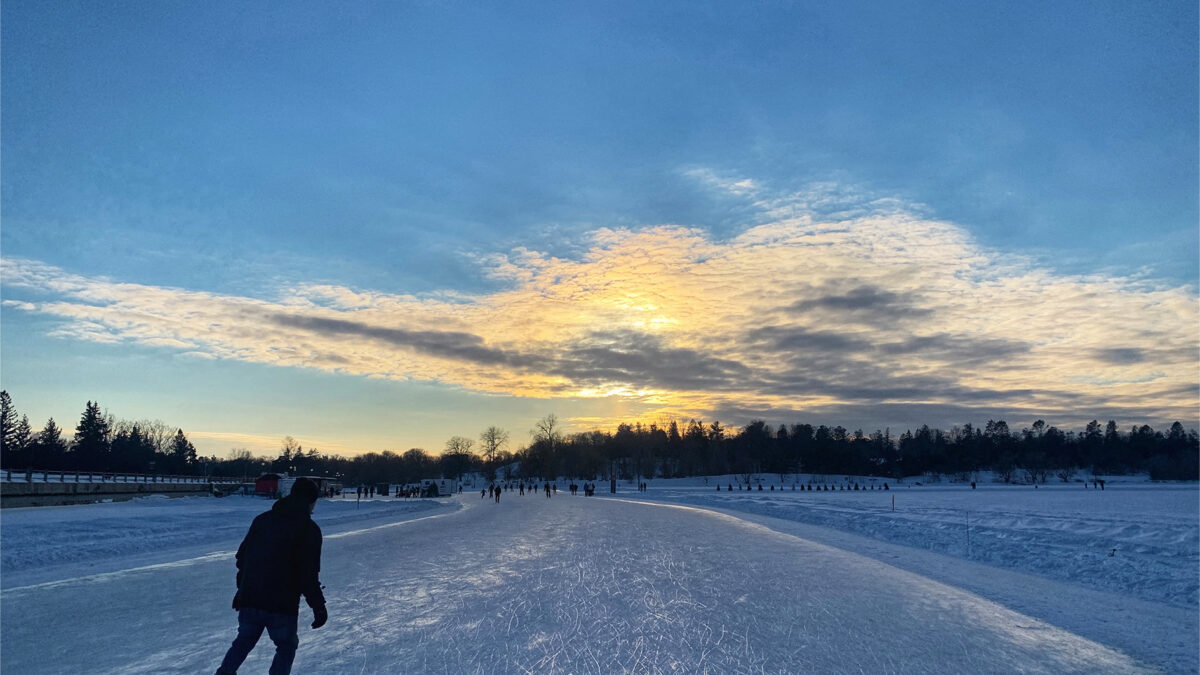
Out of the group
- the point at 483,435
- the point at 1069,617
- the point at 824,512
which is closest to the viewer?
the point at 1069,617

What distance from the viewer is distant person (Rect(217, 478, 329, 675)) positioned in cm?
558

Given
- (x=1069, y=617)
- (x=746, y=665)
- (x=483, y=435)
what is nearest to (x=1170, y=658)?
(x=1069, y=617)

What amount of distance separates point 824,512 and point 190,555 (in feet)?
98.9

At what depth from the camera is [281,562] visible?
221 inches

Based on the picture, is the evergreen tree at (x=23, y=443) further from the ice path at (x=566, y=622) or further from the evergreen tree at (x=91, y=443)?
the ice path at (x=566, y=622)

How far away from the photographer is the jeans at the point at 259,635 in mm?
5555

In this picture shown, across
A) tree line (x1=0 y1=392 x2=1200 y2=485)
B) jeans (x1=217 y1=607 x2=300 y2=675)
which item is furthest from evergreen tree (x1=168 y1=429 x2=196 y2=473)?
jeans (x1=217 y1=607 x2=300 y2=675)

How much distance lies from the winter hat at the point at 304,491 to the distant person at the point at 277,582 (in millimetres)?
65

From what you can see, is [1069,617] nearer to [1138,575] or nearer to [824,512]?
[1138,575]

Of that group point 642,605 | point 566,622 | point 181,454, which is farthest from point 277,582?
point 181,454

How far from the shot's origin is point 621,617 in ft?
32.0

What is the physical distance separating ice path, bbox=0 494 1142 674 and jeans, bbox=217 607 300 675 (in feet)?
4.85

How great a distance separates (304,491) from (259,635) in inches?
45.5

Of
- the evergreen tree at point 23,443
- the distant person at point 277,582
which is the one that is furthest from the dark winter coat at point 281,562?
the evergreen tree at point 23,443
